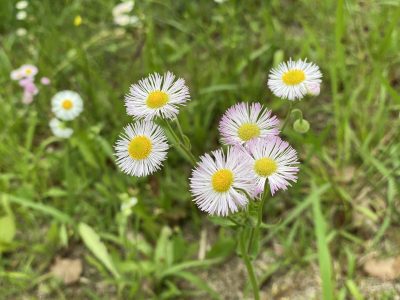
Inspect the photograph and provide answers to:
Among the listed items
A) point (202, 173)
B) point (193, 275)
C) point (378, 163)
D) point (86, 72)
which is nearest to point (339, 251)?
point (378, 163)

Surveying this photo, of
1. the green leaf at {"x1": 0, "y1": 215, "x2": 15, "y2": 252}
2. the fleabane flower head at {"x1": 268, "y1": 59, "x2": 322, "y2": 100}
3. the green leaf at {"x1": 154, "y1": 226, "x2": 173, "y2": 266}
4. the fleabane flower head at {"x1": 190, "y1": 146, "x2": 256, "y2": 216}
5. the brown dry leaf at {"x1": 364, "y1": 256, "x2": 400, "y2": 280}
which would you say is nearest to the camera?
the fleabane flower head at {"x1": 190, "y1": 146, "x2": 256, "y2": 216}

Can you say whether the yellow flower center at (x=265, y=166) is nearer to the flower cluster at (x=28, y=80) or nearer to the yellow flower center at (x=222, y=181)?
the yellow flower center at (x=222, y=181)

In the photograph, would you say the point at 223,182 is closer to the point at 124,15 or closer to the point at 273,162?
the point at 273,162

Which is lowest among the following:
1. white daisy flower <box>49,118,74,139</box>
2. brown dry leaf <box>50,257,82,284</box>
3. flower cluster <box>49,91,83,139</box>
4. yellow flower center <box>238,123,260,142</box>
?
brown dry leaf <box>50,257,82,284</box>

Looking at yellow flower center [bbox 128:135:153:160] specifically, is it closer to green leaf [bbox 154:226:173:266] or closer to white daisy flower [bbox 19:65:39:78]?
green leaf [bbox 154:226:173:266]

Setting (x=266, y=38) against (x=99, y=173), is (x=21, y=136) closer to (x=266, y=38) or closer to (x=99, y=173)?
(x=99, y=173)

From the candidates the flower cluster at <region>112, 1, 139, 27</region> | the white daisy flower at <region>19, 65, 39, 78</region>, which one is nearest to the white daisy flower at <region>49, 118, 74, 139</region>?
the white daisy flower at <region>19, 65, 39, 78</region>

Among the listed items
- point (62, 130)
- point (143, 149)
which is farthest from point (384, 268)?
point (62, 130)

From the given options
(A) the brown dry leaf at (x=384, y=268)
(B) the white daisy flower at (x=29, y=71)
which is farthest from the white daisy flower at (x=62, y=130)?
(A) the brown dry leaf at (x=384, y=268)
